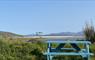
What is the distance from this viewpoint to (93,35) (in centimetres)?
1739

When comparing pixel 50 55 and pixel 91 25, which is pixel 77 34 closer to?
pixel 91 25

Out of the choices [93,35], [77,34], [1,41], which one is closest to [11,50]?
[1,41]

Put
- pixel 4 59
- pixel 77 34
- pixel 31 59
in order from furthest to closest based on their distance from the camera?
pixel 77 34 → pixel 31 59 → pixel 4 59

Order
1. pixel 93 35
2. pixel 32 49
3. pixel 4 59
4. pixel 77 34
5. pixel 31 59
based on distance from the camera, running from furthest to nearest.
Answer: pixel 77 34, pixel 93 35, pixel 32 49, pixel 31 59, pixel 4 59

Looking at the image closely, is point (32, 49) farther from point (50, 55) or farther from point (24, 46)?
point (50, 55)

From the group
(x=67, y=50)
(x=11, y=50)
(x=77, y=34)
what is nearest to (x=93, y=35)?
(x=77, y=34)

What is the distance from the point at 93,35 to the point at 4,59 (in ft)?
28.4

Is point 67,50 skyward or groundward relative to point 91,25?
groundward

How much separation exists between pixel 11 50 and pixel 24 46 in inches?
28.4

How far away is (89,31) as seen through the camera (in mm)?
17750

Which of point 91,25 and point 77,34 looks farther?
point 77,34

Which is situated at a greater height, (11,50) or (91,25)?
(91,25)

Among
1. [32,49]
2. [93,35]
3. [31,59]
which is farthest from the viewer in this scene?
[93,35]

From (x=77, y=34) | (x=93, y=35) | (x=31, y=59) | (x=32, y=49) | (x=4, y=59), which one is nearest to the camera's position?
(x=4, y=59)
